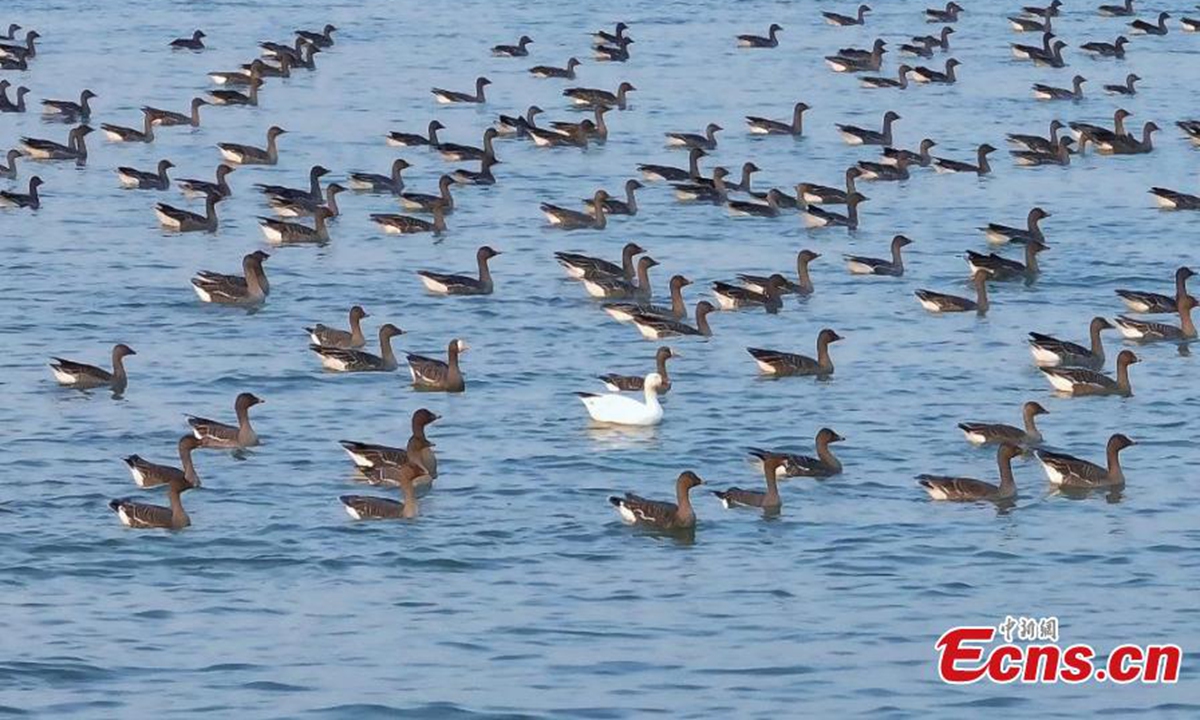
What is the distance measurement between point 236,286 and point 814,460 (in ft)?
40.6

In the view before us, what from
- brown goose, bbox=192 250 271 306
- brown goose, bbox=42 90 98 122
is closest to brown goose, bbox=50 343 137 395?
brown goose, bbox=192 250 271 306

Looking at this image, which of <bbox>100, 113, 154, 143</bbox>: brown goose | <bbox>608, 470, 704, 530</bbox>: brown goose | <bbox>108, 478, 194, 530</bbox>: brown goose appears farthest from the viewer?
<bbox>100, 113, 154, 143</bbox>: brown goose

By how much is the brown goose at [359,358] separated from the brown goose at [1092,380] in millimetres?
8056

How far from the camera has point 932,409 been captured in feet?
110

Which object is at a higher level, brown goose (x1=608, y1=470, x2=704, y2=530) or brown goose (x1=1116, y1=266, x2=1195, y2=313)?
brown goose (x1=608, y1=470, x2=704, y2=530)

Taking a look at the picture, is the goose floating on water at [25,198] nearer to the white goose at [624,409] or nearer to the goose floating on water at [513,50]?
the white goose at [624,409]

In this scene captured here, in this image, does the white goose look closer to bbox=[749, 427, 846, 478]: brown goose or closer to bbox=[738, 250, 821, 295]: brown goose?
bbox=[749, 427, 846, 478]: brown goose

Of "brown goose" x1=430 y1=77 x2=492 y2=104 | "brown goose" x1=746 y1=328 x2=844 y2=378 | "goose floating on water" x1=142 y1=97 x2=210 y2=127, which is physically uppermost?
"brown goose" x1=746 y1=328 x2=844 y2=378

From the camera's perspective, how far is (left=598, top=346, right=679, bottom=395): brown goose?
3403 centimetres

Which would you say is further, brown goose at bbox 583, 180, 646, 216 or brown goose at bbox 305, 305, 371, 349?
brown goose at bbox 583, 180, 646, 216

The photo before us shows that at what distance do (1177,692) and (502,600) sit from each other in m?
5.96

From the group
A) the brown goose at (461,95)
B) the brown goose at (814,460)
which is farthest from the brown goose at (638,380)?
the brown goose at (461,95)

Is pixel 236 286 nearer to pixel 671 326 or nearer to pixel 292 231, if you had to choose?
pixel 292 231

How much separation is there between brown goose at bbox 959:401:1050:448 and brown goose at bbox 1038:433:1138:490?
158 centimetres
